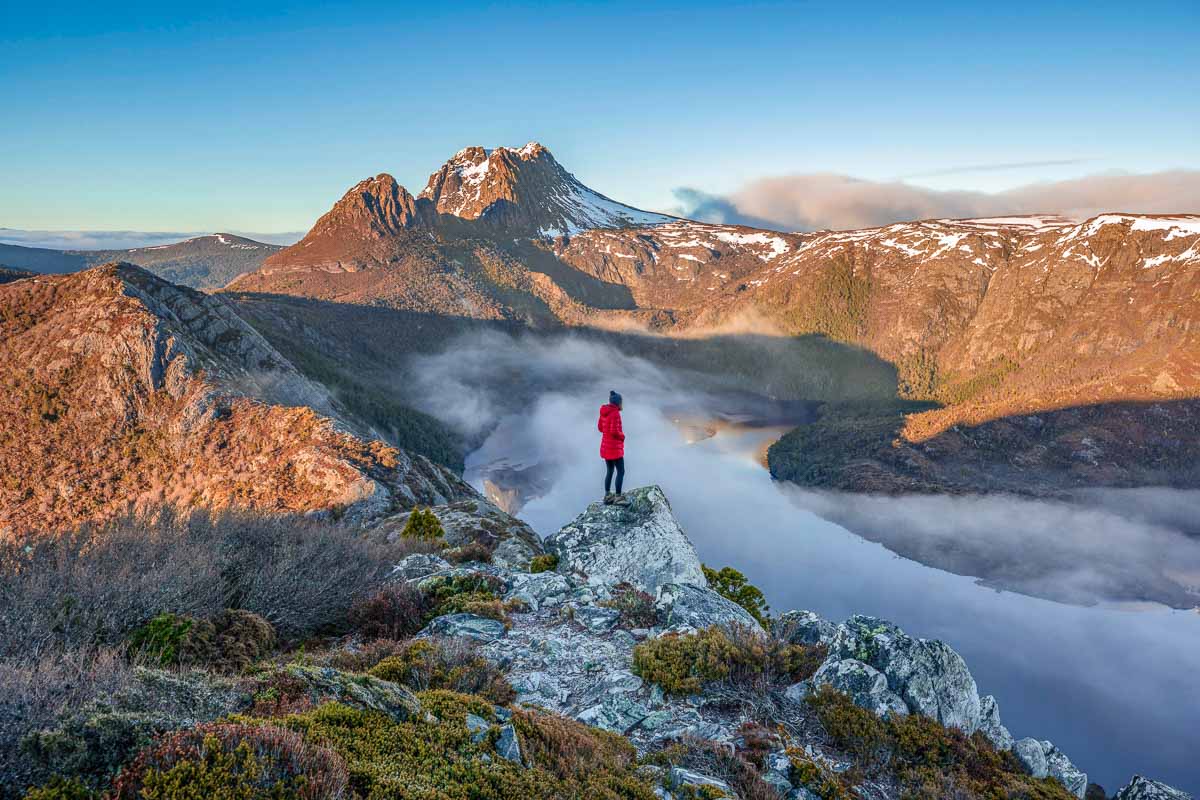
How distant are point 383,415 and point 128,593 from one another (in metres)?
142

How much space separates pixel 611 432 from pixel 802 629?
326 inches

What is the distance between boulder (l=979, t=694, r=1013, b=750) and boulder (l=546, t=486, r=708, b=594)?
326 inches

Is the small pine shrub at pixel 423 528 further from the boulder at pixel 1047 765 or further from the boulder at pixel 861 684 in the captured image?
the boulder at pixel 1047 765

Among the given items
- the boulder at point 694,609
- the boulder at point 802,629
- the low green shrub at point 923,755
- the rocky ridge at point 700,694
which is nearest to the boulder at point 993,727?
the rocky ridge at point 700,694

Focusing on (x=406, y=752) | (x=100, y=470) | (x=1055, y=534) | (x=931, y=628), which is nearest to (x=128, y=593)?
(x=406, y=752)

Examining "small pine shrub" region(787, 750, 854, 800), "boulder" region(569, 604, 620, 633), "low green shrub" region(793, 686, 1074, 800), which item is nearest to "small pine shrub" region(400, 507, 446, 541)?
"boulder" region(569, 604, 620, 633)

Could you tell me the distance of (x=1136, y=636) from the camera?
401ft

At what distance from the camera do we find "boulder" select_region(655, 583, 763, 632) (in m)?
13.4

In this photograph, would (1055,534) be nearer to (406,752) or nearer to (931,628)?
(931,628)

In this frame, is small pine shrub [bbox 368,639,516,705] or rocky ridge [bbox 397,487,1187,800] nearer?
rocky ridge [bbox 397,487,1187,800]

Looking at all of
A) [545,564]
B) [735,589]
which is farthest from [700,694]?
[735,589]

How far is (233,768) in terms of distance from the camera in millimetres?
4371

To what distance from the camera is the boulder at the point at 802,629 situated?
12.3m

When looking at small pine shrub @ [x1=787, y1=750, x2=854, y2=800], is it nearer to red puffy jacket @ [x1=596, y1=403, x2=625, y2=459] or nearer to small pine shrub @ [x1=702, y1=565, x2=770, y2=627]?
red puffy jacket @ [x1=596, y1=403, x2=625, y2=459]
